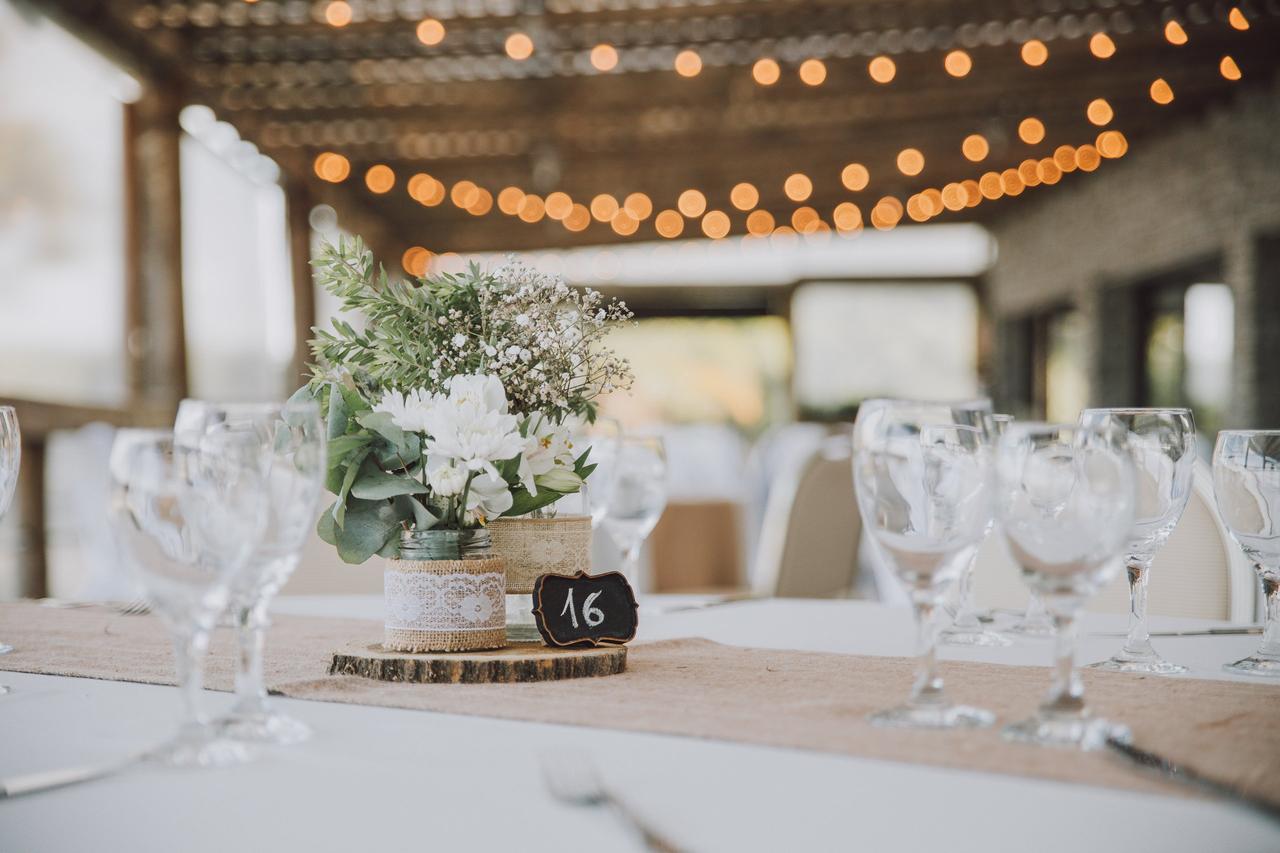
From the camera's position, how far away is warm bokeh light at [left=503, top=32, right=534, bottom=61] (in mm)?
6078

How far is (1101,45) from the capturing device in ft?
20.1

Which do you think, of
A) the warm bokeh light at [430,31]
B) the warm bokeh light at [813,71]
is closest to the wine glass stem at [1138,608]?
the warm bokeh light at [430,31]

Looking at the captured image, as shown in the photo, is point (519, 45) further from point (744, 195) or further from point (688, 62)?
point (744, 195)

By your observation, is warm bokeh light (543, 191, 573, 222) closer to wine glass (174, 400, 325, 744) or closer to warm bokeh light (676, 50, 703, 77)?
warm bokeh light (676, 50, 703, 77)

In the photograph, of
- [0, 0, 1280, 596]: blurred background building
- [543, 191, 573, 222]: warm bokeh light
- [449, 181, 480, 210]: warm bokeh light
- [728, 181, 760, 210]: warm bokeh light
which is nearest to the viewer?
[0, 0, 1280, 596]: blurred background building

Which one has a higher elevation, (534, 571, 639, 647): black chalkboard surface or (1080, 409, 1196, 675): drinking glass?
(1080, 409, 1196, 675): drinking glass

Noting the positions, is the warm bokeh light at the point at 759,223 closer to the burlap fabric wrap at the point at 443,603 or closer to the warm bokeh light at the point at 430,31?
the warm bokeh light at the point at 430,31

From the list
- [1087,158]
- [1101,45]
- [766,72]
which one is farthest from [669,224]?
[1101,45]

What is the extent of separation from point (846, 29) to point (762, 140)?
241 cm

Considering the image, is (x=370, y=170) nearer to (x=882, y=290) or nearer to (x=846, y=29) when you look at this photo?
(x=846, y=29)

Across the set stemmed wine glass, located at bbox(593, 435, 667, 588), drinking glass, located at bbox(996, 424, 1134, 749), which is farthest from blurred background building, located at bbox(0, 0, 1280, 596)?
drinking glass, located at bbox(996, 424, 1134, 749)

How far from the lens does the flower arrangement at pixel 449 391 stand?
108cm

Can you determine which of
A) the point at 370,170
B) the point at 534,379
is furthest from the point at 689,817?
the point at 370,170

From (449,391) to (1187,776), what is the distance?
0.69 m
